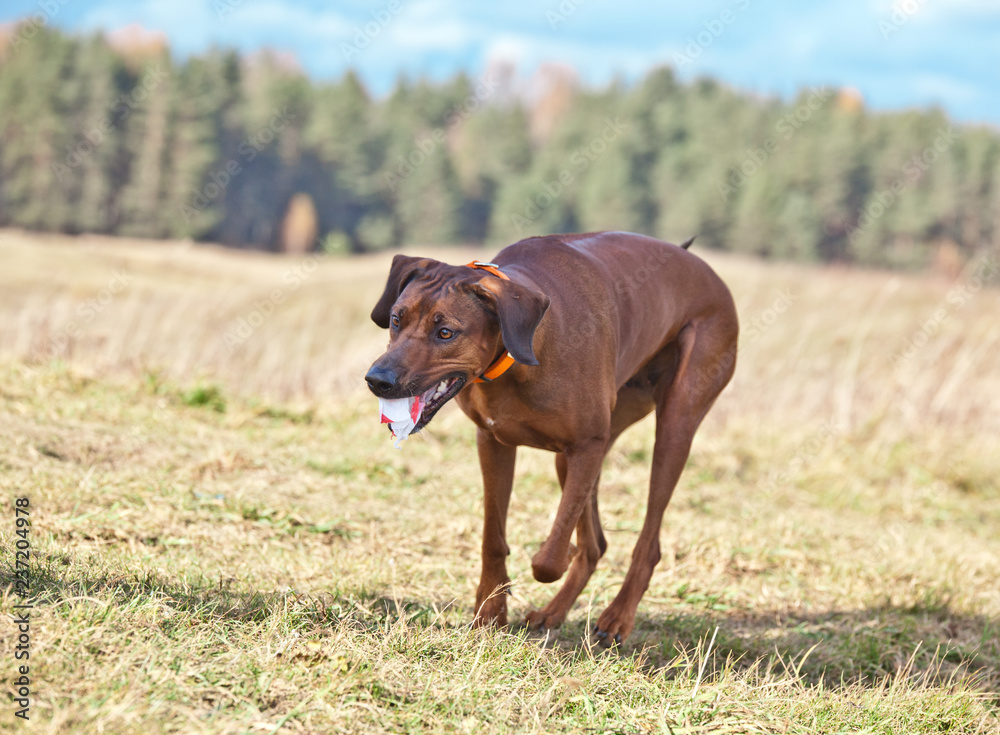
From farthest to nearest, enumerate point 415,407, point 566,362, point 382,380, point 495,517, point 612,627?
point 612,627 < point 495,517 < point 566,362 < point 415,407 < point 382,380

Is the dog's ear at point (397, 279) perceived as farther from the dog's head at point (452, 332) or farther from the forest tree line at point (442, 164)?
the forest tree line at point (442, 164)

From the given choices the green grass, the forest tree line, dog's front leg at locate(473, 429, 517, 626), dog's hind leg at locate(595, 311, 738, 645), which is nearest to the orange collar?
dog's front leg at locate(473, 429, 517, 626)

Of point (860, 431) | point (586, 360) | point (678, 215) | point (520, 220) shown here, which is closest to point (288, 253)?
point (520, 220)

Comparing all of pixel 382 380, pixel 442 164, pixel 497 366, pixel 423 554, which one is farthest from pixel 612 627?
pixel 442 164

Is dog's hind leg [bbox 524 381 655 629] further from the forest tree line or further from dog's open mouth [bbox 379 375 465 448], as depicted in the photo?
the forest tree line

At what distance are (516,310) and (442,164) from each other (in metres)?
55.1

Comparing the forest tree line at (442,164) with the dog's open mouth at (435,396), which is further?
the forest tree line at (442,164)

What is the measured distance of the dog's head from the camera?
293cm

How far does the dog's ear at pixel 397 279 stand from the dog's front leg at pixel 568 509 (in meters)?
0.83

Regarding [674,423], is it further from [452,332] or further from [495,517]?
[452,332]

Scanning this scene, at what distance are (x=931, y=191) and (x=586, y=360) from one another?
199 ft

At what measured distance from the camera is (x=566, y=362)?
333cm

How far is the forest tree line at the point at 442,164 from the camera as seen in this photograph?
157 ft

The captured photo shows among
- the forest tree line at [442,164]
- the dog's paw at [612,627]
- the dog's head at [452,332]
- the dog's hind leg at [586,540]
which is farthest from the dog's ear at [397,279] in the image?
the forest tree line at [442,164]
